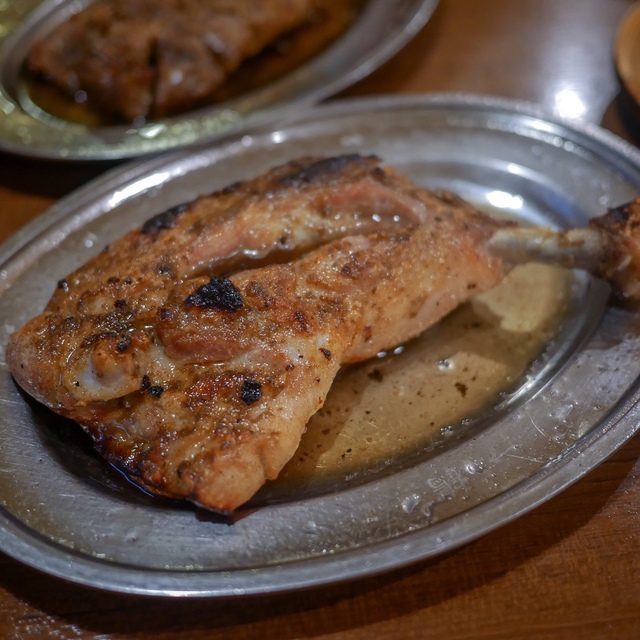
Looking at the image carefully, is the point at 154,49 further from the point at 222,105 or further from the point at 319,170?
the point at 319,170

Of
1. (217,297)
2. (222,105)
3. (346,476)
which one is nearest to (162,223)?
(217,297)

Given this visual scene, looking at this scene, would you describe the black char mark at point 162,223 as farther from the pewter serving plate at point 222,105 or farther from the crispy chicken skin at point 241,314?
the pewter serving plate at point 222,105

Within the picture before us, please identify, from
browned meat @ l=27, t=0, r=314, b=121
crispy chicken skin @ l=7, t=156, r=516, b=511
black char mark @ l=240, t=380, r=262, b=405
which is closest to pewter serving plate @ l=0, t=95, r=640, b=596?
crispy chicken skin @ l=7, t=156, r=516, b=511

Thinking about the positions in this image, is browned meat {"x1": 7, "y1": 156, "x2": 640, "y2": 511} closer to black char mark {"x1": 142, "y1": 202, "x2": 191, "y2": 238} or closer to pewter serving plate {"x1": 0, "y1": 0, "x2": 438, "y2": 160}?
black char mark {"x1": 142, "y1": 202, "x2": 191, "y2": 238}

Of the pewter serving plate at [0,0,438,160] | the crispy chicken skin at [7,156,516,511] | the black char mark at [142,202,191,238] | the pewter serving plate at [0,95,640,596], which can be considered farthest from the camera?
the pewter serving plate at [0,0,438,160]

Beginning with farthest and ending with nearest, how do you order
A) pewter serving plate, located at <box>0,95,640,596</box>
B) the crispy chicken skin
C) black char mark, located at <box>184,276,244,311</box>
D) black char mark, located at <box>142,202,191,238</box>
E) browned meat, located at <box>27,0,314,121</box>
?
browned meat, located at <box>27,0,314,121</box> < black char mark, located at <box>142,202,191,238</box> < black char mark, located at <box>184,276,244,311</box> < the crispy chicken skin < pewter serving plate, located at <box>0,95,640,596</box>

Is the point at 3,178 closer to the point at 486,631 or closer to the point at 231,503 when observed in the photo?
the point at 231,503
